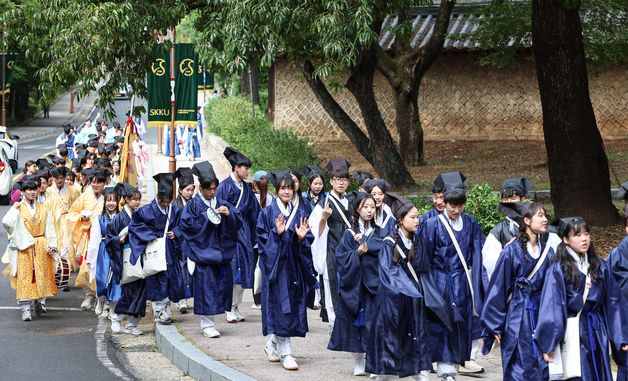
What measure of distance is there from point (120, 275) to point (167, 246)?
→ 62 centimetres

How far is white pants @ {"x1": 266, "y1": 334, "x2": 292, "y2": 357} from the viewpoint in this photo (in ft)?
33.2

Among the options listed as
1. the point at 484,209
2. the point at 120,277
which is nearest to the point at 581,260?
the point at 484,209

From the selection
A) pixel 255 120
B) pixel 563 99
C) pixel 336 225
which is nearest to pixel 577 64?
pixel 563 99

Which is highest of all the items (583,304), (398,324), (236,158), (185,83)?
(185,83)

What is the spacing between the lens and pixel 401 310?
8.78m

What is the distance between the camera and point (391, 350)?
8.75 metres

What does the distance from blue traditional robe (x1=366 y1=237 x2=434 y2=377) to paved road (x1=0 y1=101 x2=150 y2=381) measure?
2.69 metres

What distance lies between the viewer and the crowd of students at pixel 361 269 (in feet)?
27.0

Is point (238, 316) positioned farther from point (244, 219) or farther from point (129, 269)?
point (129, 269)

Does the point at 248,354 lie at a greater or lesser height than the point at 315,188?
lesser

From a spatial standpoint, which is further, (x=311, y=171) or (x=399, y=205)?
(x=311, y=171)

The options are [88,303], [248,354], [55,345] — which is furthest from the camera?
[88,303]

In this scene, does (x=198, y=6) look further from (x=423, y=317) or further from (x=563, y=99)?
(x=423, y=317)

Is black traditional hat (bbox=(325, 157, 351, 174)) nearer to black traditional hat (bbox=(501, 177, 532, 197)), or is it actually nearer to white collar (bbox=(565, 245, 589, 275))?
black traditional hat (bbox=(501, 177, 532, 197))
